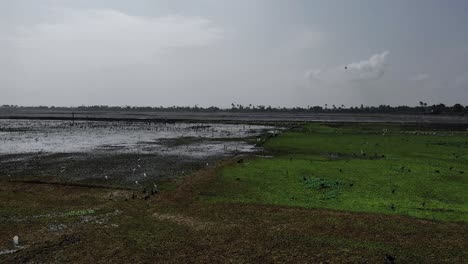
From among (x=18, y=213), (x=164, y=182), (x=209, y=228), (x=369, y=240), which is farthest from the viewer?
(x=164, y=182)

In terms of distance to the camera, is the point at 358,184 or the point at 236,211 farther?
the point at 358,184

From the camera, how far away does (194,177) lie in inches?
1025

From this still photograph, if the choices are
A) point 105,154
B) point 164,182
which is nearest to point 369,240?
point 164,182

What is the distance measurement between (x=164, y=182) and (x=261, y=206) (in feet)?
27.2

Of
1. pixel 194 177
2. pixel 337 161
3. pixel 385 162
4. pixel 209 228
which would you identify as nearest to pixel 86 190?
pixel 194 177

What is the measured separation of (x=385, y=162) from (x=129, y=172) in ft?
68.8

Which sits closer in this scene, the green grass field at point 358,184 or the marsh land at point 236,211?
the marsh land at point 236,211

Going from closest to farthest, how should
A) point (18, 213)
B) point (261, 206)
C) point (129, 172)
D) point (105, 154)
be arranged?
point (18, 213) < point (261, 206) < point (129, 172) < point (105, 154)

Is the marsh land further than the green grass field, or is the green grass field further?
the green grass field

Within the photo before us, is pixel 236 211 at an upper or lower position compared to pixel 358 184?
lower

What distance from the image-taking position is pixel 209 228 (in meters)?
15.6

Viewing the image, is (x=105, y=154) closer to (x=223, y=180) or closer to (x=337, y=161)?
(x=223, y=180)

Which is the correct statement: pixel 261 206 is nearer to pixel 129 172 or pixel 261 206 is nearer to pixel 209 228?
pixel 209 228

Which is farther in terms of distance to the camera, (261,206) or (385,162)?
(385,162)
